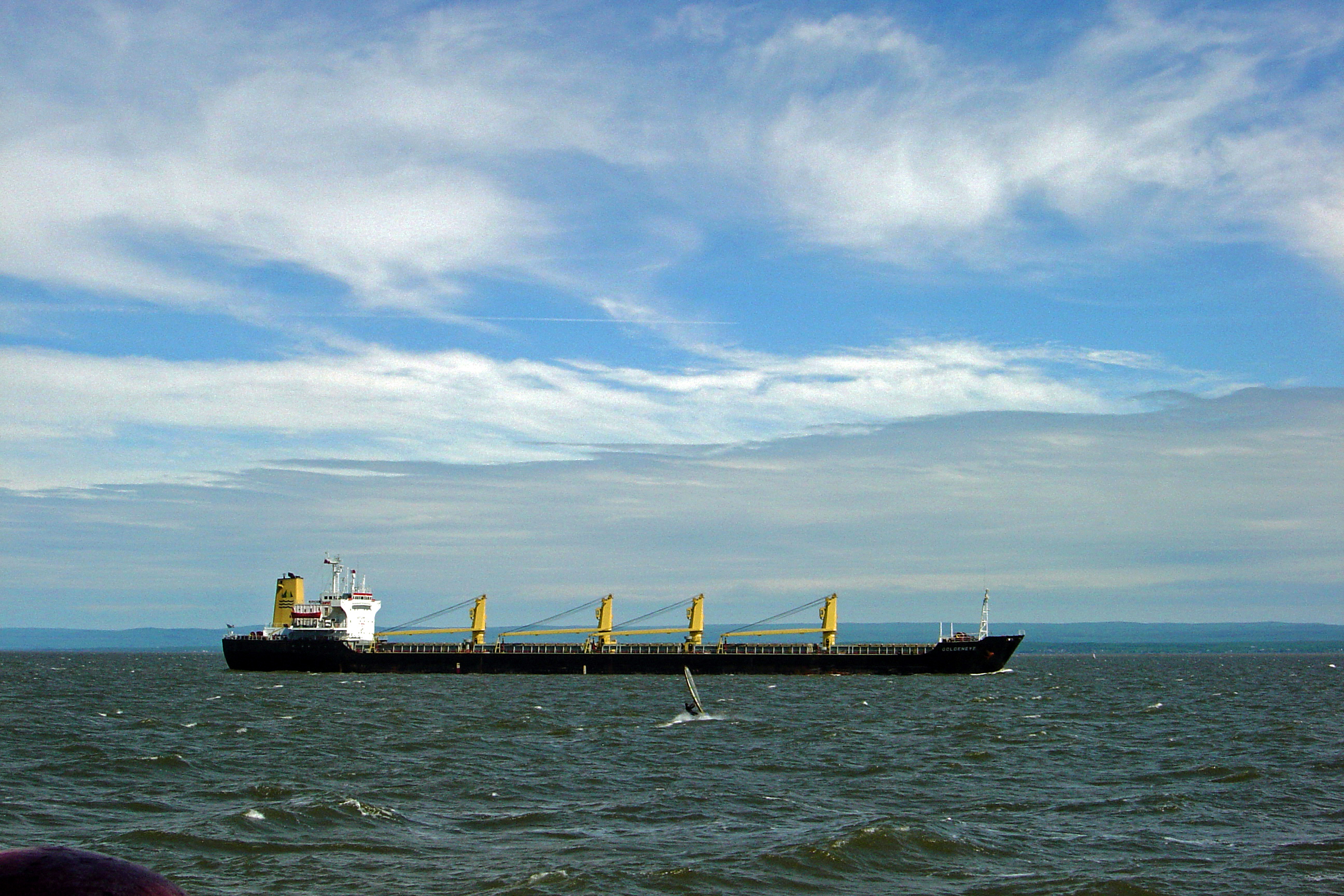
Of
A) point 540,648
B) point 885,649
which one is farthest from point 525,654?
point 885,649

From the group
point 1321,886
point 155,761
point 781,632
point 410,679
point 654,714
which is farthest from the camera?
point 781,632

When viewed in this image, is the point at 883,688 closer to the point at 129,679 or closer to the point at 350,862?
the point at 350,862

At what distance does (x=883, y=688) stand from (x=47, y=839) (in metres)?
61.3

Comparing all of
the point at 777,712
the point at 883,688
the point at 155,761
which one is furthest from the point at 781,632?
the point at 155,761

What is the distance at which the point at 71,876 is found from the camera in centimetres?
267

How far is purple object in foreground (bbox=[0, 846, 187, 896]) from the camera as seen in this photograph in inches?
104

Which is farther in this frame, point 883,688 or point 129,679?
point 129,679

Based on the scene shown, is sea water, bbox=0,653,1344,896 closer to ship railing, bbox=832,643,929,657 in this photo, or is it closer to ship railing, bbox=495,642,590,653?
ship railing, bbox=832,643,929,657

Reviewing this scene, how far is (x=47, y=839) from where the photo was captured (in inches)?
854

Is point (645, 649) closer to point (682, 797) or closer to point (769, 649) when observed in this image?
point (769, 649)

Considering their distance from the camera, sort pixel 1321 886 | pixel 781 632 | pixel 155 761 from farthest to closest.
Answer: pixel 781 632, pixel 155 761, pixel 1321 886

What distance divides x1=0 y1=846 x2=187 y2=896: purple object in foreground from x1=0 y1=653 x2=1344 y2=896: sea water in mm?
16919

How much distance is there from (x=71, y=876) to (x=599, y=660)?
90844mm

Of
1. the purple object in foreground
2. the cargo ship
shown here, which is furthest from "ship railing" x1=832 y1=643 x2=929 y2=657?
the purple object in foreground
